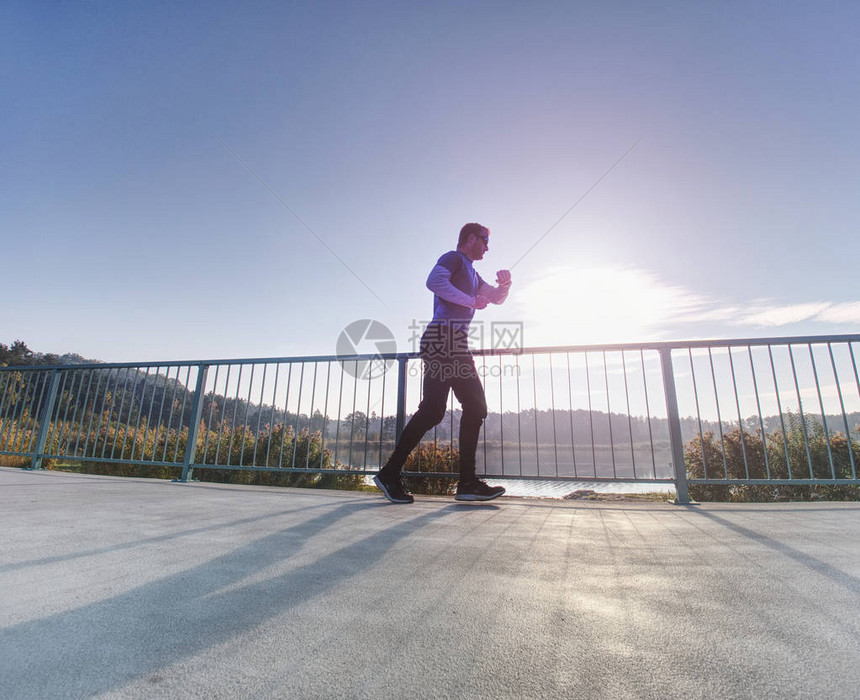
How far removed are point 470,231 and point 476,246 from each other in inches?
5.6

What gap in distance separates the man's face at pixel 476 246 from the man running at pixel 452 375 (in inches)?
8.7

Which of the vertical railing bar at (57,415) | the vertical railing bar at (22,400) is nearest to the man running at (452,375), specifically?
the vertical railing bar at (57,415)

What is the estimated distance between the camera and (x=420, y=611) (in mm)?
937

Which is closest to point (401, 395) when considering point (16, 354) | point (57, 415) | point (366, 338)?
point (366, 338)

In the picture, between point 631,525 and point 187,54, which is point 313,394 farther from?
point 187,54

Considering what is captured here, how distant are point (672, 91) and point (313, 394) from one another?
8585 mm

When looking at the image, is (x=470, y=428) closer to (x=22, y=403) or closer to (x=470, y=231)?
(x=470, y=231)

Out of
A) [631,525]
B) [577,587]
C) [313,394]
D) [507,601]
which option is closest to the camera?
[507,601]

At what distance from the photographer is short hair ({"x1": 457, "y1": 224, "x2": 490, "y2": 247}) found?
3273 mm

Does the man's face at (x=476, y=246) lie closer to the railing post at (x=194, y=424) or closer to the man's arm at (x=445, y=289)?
the man's arm at (x=445, y=289)

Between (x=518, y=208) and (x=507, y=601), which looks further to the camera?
(x=518, y=208)

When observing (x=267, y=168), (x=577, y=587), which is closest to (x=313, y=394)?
(x=577, y=587)

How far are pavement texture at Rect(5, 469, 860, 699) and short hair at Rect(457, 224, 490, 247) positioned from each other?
7.44ft

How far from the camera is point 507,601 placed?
39.6 inches
